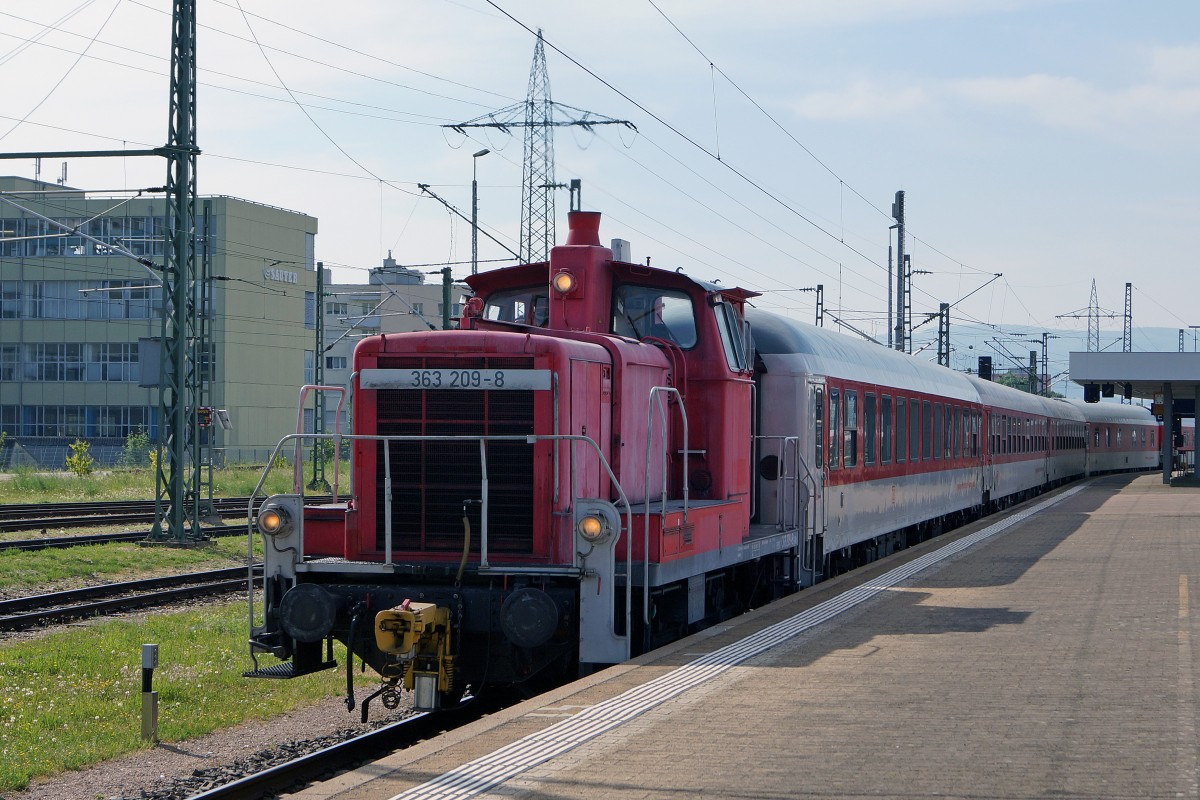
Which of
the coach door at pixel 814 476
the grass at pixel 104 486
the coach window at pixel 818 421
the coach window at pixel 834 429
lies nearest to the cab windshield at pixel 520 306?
the coach door at pixel 814 476

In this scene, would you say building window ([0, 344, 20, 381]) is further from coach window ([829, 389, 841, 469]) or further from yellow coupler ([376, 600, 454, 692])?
yellow coupler ([376, 600, 454, 692])

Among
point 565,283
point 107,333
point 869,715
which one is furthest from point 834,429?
point 107,333

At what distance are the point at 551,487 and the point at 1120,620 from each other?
5.73m

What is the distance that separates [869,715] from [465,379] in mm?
3712

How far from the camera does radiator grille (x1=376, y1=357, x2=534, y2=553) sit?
9523 mm

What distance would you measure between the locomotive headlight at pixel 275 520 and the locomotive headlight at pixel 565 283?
304 cm

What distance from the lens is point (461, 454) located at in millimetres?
9570

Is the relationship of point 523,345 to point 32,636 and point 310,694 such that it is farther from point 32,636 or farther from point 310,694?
point 32,636

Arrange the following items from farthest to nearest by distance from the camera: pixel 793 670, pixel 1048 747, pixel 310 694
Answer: pixel 310 694 → pixel 793 670 → pixel 1048 747

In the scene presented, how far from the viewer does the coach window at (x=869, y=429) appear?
17719mm

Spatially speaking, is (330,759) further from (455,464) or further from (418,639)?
(455,464)

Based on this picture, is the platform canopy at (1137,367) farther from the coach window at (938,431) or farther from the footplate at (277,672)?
the footplate at (277,672)

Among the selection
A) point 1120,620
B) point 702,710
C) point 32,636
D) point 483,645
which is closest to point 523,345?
point 483,645

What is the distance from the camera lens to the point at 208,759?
9.30 metres
